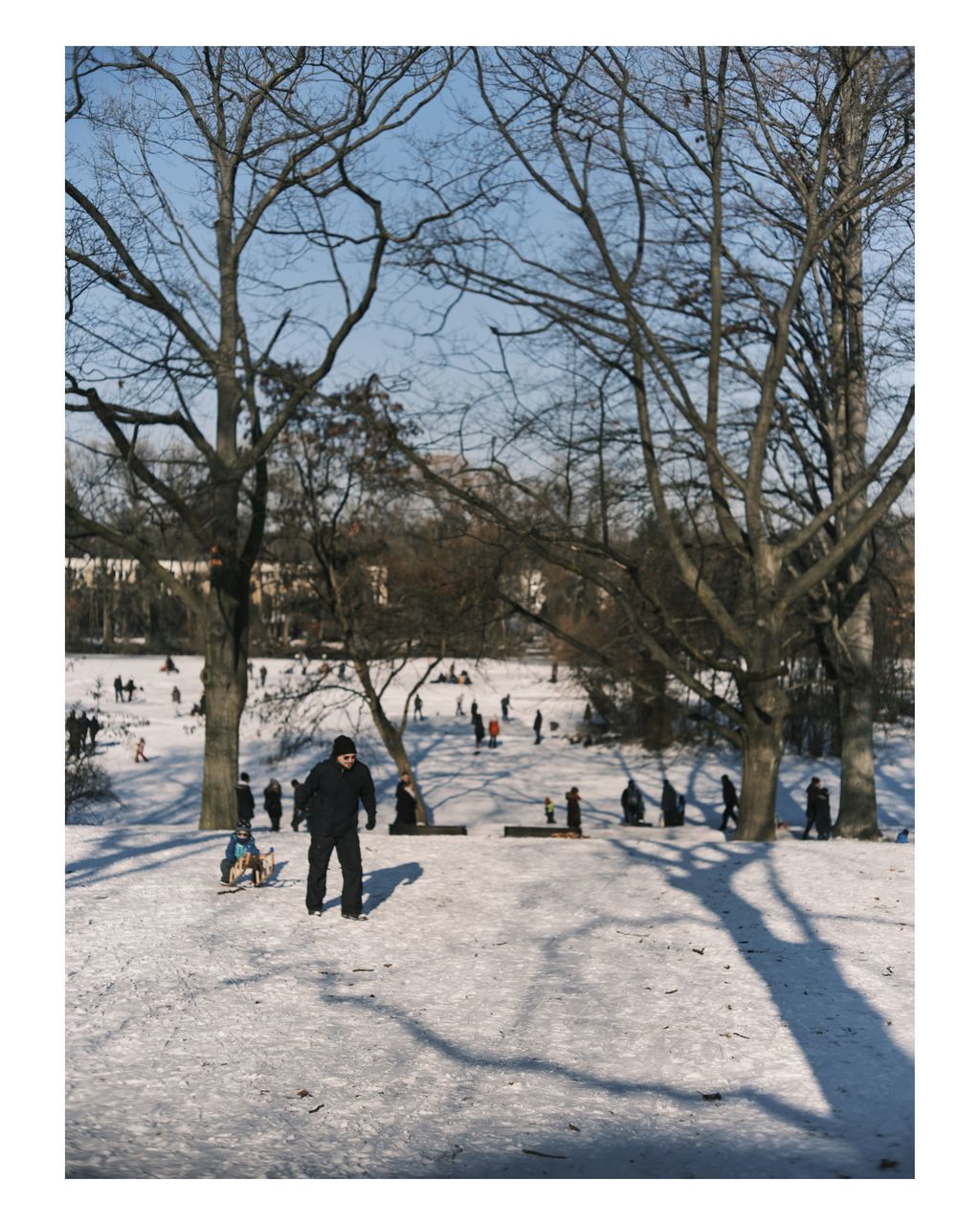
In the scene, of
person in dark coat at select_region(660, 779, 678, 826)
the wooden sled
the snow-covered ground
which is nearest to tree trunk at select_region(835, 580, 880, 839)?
the snow-covered ground

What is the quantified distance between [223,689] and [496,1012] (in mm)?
8984

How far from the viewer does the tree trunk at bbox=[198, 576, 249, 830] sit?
51.8 ft

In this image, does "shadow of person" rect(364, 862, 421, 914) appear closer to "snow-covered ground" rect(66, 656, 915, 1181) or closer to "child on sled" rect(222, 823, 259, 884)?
"snow-covered ground" rect(66, 656, 915, 1181)

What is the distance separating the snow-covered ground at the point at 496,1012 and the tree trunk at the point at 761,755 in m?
1.15

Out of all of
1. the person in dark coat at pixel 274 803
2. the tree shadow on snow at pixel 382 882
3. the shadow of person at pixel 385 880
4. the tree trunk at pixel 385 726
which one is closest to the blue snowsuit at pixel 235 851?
the tree shadow on snow at pixel 382 882

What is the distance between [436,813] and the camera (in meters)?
32.6

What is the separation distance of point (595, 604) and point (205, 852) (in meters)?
21.7

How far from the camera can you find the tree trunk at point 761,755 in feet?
47.6

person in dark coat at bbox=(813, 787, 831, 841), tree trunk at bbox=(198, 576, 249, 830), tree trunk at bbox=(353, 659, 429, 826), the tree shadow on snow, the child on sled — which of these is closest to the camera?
the tree shadow on snow

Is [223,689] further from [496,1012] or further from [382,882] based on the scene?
[496,1012]

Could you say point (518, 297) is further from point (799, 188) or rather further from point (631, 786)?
point (631, 786)

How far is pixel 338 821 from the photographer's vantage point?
9953mm

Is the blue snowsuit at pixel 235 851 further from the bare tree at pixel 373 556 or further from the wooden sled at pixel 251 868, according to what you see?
the bare tree at pixel 373 556

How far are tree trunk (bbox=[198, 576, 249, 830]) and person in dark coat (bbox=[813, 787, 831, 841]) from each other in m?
10.8
